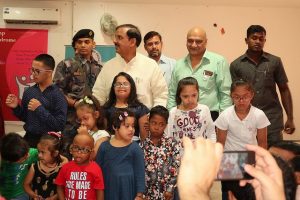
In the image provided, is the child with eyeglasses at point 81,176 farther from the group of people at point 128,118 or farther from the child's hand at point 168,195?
the child's hand at point 168,195

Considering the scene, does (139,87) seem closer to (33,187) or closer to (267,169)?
(33,187)

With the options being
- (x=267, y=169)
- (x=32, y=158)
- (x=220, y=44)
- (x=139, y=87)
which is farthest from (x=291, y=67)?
(x=267, y=169)

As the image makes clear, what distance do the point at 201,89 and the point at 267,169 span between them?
2148 mm

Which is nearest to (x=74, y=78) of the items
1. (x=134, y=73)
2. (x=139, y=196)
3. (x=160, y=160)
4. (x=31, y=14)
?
(x=134, y=73)

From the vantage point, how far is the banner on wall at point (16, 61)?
4.98m

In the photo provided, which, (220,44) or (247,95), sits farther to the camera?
(220,44)

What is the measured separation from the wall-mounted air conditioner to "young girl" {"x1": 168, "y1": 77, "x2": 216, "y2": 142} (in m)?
2.56

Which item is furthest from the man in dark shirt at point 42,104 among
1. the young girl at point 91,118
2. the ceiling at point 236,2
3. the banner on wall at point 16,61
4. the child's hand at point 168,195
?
the ceiling at point 236,2

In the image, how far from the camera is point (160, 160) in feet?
9.27

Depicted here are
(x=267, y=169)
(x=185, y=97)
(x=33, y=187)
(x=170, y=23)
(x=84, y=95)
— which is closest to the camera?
(x=267, y=169)

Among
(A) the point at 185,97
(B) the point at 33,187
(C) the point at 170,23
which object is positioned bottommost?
(B) the point at 33,187

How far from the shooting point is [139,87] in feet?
10.0

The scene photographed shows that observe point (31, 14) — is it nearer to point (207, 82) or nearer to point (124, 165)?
point (207, 82)

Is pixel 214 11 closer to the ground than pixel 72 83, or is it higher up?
higher up
